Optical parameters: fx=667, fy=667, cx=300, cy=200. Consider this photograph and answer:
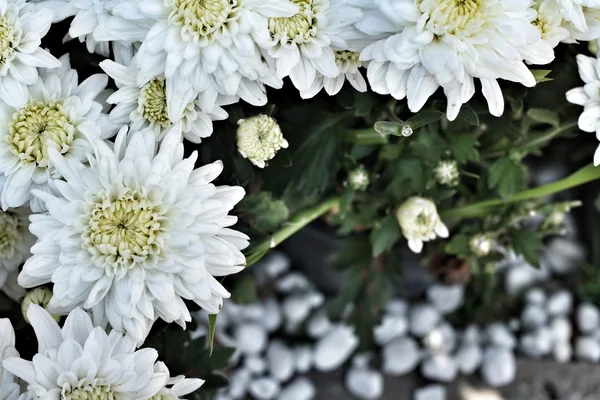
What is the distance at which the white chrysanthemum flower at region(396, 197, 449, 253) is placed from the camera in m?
0.74

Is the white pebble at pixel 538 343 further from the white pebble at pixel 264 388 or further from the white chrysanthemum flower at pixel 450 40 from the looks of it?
the white chrysanthemum flower at pixel 450 40

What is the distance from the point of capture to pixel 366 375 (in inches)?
47.7

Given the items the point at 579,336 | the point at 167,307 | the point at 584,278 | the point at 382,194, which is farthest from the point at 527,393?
the point at 167,307

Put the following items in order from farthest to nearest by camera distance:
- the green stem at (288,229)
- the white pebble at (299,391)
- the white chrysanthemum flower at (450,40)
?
1. the white pebble at (299,391)
2. the green stem at (288,229)
3. the white chrysanthemum flower at (450,40)

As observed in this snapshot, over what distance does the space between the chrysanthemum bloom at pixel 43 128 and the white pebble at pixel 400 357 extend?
0.77m

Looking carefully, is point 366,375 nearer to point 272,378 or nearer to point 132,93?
point 272,378

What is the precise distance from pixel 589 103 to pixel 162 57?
0.42 m

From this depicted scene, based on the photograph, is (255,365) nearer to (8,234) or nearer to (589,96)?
(8,234)

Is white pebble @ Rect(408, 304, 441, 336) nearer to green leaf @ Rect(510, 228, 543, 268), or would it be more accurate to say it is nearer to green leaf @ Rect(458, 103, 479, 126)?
green leaf @ Rect(510, 228, 543, 268)

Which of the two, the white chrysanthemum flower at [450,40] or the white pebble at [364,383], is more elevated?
the white chrysanthemum flower at [450,40]

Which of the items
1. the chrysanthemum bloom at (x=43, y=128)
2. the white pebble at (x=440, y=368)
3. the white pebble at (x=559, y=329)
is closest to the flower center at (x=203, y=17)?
the chrysanthemum bloom at (x=43, y=128)

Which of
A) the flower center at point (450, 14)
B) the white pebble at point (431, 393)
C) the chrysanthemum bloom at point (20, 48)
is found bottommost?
the white pebble at point (431, 393)

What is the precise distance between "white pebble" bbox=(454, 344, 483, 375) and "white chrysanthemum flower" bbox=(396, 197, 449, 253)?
0.55 m

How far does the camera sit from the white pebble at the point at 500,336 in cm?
125
